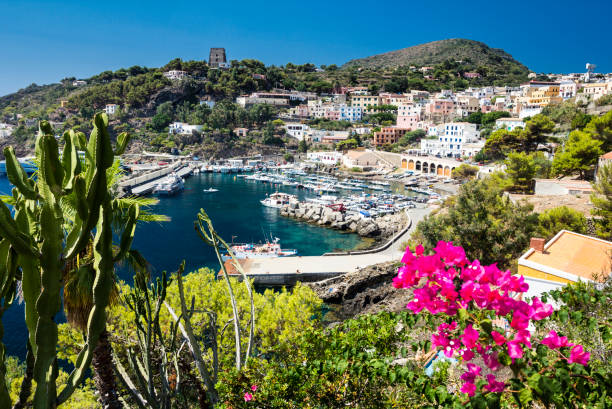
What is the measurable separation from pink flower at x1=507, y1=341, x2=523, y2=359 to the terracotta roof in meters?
6.84

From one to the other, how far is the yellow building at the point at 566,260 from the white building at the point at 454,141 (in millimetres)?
36754

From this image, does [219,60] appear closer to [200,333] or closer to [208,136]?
[208,136]

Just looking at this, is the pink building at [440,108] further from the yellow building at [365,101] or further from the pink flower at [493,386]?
the pink flower at [493,386]

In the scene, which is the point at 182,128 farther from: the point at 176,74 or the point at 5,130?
the point at 5,130

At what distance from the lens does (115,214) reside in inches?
124

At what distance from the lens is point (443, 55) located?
399ft

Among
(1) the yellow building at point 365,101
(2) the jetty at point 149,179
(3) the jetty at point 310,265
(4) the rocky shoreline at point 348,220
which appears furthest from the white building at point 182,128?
(3) the jetty at point 310,265

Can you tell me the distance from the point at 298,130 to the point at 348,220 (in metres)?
40.5

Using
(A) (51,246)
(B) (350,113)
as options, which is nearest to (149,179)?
(B) (350,113)

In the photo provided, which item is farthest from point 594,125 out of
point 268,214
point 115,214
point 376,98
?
point 376,98

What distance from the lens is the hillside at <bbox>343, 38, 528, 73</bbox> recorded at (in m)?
112

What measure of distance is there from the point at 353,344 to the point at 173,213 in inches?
1096

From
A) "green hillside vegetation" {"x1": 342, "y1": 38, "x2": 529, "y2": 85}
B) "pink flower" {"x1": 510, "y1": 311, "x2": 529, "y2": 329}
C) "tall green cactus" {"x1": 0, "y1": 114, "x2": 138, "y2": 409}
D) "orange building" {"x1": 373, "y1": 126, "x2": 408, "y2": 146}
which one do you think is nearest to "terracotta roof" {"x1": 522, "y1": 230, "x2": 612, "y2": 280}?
"pink flower" {"x1": 510, "y1": 311, "x2": 529, "y2": 329}

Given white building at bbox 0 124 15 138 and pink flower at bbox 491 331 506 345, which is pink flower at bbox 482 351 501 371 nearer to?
pink flower at bbox 491 331 506 345
